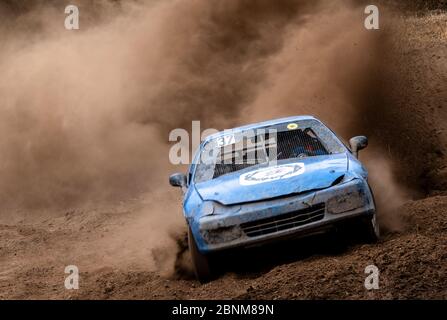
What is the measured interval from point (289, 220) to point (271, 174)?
547mm

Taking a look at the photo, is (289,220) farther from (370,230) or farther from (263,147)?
(263,147)

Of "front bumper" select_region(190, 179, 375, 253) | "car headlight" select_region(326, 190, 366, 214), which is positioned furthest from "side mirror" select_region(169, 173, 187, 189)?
"car headlight" select_region(326, 190, 366, 214)

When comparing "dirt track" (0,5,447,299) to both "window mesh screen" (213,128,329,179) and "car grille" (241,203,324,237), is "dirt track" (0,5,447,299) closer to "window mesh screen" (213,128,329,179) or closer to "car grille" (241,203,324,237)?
"car grille" (241,203,324,237)

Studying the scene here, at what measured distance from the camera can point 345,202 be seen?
5770 mm

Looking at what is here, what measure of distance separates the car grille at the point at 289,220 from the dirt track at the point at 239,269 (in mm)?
320

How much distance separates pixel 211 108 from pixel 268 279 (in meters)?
9.20

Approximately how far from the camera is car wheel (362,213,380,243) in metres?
5.93

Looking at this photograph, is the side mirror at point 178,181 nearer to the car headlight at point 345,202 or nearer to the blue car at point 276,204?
the blue car at point 276,204

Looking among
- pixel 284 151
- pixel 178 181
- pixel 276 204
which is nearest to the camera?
pixel 276 204

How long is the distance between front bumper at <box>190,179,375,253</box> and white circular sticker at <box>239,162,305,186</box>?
31 centimetres

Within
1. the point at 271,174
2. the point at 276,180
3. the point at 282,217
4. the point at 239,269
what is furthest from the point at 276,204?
the point at 239,269

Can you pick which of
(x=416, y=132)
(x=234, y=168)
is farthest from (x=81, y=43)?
(x=234, y=168)

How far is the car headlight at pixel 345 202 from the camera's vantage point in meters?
5.74

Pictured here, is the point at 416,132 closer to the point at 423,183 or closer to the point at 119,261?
the point at 423,183
